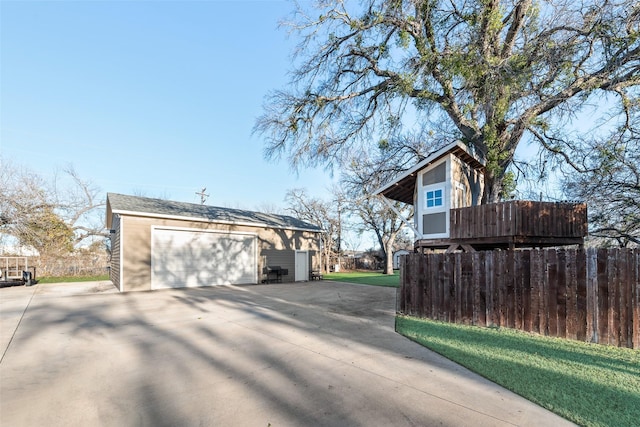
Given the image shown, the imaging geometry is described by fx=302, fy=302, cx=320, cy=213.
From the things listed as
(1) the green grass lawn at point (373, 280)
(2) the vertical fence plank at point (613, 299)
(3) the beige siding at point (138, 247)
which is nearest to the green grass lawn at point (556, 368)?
(2) the vertical fence plank at point (613, 299)

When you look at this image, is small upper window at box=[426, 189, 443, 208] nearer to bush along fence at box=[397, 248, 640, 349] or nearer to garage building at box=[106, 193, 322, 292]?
bush along fence at box=[397, 248, 640, 349]

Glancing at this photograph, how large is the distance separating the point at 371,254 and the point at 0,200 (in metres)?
28.5

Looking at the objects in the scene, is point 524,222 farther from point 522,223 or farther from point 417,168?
point 417,168

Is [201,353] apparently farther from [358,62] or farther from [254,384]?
[358,62]

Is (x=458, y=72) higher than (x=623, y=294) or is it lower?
higher

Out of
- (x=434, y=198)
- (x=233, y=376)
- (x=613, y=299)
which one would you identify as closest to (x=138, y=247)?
(x=233, y=376)

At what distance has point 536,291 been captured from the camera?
18.4 ft

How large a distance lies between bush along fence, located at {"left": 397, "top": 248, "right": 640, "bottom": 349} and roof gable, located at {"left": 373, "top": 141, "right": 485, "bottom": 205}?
4.33 meters

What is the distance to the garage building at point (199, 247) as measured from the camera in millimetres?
11680

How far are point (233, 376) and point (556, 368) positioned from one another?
3973 millimetres

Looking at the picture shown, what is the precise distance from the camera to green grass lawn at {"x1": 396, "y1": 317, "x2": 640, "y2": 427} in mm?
2800

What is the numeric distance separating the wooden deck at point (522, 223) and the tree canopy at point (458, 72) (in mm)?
2799

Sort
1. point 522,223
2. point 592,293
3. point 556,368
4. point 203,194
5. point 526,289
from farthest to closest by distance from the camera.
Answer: point 203,194 → point 522,223 → point 526,289 → point 592,293 → point 556,368

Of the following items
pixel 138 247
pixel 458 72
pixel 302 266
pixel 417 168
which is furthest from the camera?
pixel 302 266
